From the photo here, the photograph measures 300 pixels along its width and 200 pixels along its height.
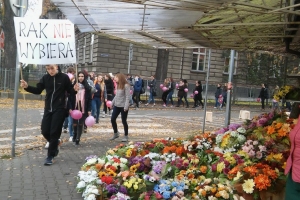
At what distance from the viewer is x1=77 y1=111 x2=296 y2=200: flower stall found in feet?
16.6

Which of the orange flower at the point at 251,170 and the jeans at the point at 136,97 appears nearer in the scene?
the orange flower at the point at 251,170

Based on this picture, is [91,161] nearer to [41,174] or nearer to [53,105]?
[41,174]

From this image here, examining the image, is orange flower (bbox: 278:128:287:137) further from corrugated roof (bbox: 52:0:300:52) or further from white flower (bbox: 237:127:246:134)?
corrugated roof (bbox: 52:0:300:52)

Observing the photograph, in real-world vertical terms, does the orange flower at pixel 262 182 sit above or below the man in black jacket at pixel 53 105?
below

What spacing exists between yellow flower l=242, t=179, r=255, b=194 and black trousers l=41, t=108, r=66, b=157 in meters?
3.79

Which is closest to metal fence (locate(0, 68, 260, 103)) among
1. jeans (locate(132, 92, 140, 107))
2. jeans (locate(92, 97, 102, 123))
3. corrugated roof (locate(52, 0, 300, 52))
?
jeans (locate(132, 92, 140, 107))

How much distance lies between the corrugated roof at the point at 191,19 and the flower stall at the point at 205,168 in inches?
62.9

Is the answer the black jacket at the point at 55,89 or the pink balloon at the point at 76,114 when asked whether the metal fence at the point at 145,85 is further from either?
the black jacket at the point at 55,89

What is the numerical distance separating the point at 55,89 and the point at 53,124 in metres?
0.66

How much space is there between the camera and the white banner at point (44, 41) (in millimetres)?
7172

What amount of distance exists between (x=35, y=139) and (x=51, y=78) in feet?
11.7

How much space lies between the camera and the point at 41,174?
22.6 feet

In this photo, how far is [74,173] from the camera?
707 cm

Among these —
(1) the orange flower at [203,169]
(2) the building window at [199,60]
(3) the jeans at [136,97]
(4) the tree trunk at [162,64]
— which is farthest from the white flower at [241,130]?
(2) the building window at [199,60]
